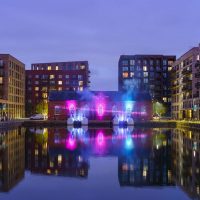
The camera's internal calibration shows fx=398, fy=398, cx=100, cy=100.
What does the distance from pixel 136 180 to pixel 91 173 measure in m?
3.54

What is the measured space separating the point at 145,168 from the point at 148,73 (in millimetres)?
153658

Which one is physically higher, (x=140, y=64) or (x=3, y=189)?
(x=140, y=64)

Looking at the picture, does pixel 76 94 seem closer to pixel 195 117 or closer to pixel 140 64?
pixel 195 117

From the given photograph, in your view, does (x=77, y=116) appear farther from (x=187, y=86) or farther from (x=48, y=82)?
(x=48, y=82)

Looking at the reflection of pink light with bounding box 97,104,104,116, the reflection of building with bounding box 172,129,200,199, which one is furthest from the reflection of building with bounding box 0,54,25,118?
the reflection of building with bounding box 172,129,200,199

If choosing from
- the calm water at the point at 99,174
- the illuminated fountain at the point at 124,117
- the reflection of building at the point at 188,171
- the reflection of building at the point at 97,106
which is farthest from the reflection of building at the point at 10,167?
the reflection of building at the point at 97,106

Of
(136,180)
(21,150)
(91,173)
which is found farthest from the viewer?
(21,150)

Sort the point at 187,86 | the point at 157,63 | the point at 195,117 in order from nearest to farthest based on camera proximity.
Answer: the point at 195,117 < the point at 187,86 < the point at 157,63

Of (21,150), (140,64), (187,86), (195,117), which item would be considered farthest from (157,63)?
(21,150)

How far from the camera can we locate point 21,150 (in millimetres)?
36688

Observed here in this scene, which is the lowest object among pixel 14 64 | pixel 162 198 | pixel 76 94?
pixel 162 198

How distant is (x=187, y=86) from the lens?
Result: 375 feet

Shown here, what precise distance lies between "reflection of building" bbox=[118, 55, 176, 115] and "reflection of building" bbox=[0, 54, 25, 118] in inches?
2339

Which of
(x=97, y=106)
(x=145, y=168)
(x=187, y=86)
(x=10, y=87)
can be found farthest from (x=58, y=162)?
(x=10, y=87)
